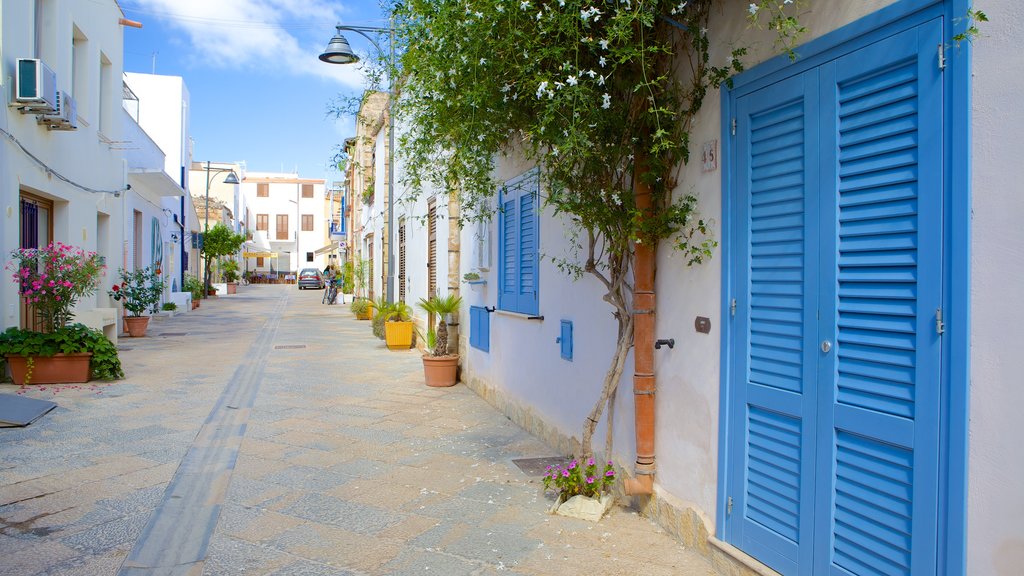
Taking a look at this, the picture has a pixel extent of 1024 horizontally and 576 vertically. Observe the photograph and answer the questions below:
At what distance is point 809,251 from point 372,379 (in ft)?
25.2

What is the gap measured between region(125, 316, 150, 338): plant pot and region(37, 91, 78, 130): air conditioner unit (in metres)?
5.82

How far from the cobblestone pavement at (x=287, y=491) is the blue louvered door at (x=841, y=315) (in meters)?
0.81

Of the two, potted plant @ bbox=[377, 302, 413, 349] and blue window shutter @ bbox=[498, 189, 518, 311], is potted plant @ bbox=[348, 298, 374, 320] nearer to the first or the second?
potted plant @ bbox=[377, 302, 413, 349]

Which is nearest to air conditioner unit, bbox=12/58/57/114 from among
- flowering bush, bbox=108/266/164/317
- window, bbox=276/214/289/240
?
flowering bush, bbox=108/266/164/317

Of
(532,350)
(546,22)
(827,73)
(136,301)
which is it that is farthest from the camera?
(136,301)

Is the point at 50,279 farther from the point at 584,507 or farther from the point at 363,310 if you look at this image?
the point at 363,310

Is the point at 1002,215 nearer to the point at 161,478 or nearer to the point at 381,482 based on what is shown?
the point at 381,482

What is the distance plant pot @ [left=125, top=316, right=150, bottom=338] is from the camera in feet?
48.2

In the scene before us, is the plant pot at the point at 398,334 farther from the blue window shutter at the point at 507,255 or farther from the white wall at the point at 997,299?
the white wall at the point at 997,299

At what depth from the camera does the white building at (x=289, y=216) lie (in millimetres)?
71688

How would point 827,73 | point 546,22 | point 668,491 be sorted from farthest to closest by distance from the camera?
point 668,491 < point 546,22 < point 827,73

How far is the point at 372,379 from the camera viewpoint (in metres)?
9.86

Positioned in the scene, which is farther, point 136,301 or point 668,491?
point 136,301

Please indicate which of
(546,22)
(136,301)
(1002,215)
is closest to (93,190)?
(136,301)
